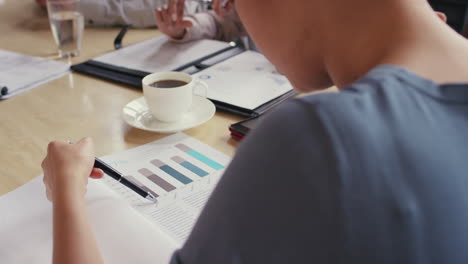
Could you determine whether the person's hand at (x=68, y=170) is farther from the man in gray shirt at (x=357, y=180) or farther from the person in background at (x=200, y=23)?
the person in background at (x=200, y=23)

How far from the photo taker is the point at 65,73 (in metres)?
1.23

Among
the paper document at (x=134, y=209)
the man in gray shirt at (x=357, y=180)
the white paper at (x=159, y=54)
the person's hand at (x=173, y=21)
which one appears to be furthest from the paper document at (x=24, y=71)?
the man in gray shirt at (x=357, y=180)

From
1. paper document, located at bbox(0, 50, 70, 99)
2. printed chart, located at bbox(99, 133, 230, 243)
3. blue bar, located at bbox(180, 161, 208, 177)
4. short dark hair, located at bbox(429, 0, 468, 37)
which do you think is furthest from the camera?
short dark hair, located at bbox(429, 0, 468, 37)

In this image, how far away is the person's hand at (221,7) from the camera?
58.7 inches

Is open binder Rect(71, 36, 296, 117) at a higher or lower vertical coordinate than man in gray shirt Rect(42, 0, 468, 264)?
lower

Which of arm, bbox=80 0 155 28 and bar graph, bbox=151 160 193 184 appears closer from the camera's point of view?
bar graph, bbox=151 160 193 184

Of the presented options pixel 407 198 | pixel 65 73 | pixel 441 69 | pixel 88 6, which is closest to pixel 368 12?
pixel 441 69

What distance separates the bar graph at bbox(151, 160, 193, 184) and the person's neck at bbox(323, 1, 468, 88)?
14.8 inches

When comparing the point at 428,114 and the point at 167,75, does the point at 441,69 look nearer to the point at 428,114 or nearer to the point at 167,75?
the point at 428,114

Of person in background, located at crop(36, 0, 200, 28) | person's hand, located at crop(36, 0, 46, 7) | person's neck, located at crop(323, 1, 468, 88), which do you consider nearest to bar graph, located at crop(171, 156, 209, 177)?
person's neck, located at crop(323, 1, 468, 88)

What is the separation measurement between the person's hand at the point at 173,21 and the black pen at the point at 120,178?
716 mm

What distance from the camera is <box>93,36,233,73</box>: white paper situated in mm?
1224

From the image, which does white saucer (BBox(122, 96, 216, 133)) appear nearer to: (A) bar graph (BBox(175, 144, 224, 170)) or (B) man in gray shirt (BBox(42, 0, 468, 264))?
(A) bar graph (BBox(175, 144, 224, 170))

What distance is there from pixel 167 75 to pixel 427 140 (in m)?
0.71
